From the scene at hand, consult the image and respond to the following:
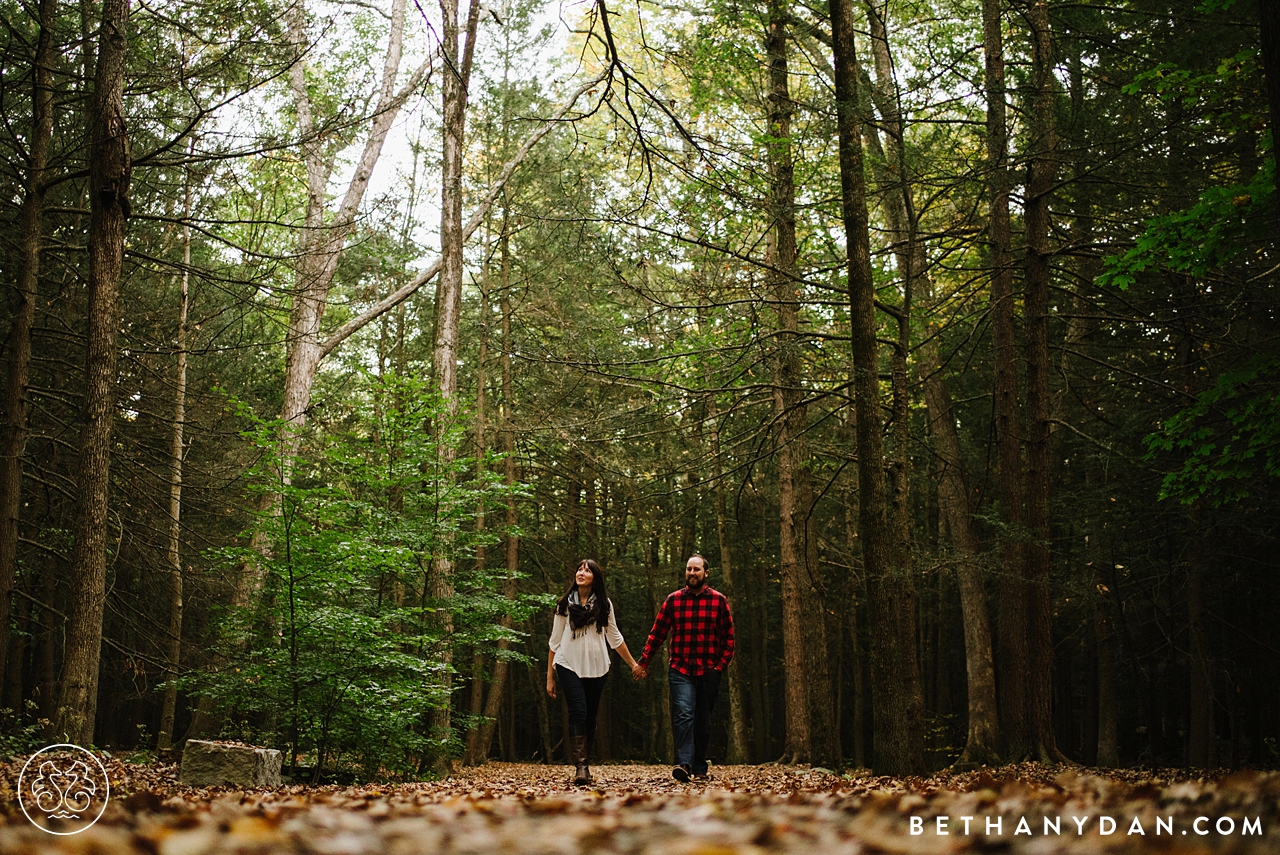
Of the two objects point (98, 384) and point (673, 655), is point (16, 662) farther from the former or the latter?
point (673, 655)

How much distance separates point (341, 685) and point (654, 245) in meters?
5.91

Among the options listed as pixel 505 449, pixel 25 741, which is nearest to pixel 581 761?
pixel 25 741

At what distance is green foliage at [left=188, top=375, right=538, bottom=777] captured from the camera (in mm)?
7820

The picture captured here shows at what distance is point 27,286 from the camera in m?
9.20

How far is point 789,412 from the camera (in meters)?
10.4

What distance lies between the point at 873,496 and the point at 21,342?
30.8 ft

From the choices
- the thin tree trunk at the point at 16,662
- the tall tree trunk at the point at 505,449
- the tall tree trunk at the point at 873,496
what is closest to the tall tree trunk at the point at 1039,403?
the tall tree trunk at the point at 873,496

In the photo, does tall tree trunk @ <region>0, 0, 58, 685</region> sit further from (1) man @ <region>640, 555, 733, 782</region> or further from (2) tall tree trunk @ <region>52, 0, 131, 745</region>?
(1) man @ <region>640, 555, 733, 782</region>

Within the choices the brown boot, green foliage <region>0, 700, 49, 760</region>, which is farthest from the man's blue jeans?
green foliage <region>0, 700, 49, 760</region>

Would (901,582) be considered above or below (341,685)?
above

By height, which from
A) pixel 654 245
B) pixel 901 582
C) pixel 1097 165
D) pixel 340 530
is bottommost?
pixel 901 582

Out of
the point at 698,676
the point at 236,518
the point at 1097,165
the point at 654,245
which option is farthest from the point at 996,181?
the point at 236,518

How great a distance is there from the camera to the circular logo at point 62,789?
9.58 ft

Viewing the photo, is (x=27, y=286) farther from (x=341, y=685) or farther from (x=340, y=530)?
(x=341, y=685)
